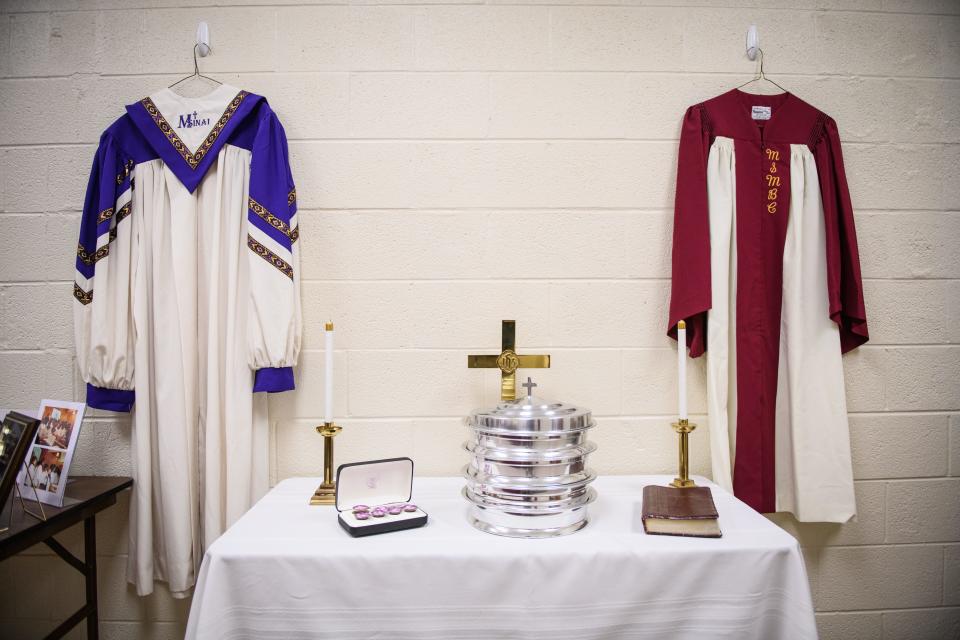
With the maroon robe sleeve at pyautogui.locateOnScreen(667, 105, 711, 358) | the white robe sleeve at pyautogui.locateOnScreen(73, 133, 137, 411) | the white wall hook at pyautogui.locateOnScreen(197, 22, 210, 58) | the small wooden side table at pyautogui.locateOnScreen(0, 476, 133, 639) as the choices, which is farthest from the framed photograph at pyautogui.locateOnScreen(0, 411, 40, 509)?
the maroon robe sleeve at pyautogui.locateOnScreen(667, 105, 711, 358)

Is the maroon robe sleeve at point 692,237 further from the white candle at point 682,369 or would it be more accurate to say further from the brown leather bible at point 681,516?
the brown leather bible at point 681,516

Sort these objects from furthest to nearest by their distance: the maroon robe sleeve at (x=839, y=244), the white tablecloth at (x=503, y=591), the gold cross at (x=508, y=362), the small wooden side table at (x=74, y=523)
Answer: the maroon robe sleeve at (x=839, y=244), the gold cross at (x=508, y=362), the small wooden side table at (x=74, y=523), the white tablecloth at (x=503, y=591)

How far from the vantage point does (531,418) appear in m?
1.18

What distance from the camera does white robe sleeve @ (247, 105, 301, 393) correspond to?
4.78 ft

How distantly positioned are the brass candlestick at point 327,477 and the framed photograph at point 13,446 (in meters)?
0.61

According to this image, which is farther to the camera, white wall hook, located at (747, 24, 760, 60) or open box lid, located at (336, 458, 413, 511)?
white wall hook, located at (747, 24, 760, 60)

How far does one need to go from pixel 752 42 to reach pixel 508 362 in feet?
4.06

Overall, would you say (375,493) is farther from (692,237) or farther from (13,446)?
(692,237)

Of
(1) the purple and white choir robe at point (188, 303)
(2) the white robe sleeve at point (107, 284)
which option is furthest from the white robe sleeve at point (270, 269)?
(2) the white robe sleeve at point (107, 284)

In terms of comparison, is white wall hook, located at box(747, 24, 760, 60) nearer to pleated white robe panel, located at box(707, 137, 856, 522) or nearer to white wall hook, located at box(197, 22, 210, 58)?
pleated white robe panel, located at box(707, 137, 856, 522)

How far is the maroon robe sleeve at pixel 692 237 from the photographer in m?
1.53

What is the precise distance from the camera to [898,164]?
5.50 feet

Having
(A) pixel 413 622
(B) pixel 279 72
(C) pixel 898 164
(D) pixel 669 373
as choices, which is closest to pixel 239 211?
(B) pixel 279 72

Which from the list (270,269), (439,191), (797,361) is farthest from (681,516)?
(270,269)
